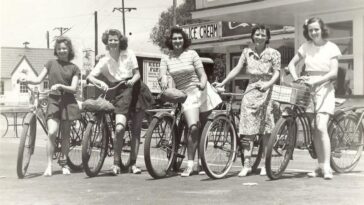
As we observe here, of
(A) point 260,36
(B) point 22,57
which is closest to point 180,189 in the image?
(A) point 260,36

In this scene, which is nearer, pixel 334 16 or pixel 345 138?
pixel 345 138

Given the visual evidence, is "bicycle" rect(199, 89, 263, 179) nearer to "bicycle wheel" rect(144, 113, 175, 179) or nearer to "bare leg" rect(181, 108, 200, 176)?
"bare leg" rect(181, 108, 200, 176)

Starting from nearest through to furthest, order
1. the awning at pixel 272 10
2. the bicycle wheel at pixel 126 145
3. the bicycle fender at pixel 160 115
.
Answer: the bicycle fender at pixel 160 115, the bicycle wheel at pixel 126 145, the awning at pixel 272 10

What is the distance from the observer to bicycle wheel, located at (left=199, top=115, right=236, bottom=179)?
23.8 ft

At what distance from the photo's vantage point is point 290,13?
14.1 meters

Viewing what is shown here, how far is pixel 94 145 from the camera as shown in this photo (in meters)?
7.76

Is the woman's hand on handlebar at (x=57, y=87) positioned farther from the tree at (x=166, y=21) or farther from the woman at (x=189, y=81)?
the tree at (x=166, y=21)

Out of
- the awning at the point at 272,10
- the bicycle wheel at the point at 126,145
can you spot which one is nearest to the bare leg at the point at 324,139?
the bicycle wheel at the point at 126,145

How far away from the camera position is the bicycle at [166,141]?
734 centimetres

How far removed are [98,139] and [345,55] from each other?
22.8ft

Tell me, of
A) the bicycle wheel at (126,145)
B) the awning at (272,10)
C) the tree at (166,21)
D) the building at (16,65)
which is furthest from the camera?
the building at (16,65)

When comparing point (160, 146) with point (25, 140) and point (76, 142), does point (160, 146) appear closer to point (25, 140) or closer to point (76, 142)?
point (76, 142)

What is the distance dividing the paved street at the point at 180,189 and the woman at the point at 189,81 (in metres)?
0.56

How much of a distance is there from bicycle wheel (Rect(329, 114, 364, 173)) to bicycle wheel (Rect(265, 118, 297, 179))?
1.90 ft
